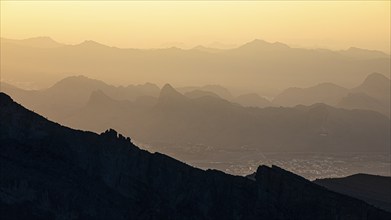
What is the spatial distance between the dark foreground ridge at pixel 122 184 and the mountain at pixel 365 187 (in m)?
79.4

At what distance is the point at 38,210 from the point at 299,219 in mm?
29800

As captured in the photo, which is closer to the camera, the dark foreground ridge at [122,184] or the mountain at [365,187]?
the dark foreground ridge at [122,184]

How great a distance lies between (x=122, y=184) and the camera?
2911 inches

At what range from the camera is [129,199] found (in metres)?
72.2

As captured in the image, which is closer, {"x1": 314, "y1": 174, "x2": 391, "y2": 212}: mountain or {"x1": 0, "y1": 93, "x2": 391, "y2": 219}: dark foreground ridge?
{"x1": 0, "y1": 93, "x2": 391, "y2": 219}: dark foreground ridge

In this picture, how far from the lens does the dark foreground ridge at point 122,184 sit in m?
66.6

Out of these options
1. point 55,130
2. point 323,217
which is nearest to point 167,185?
point 55,130

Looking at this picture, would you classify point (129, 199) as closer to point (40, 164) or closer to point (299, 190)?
point (40, 164)

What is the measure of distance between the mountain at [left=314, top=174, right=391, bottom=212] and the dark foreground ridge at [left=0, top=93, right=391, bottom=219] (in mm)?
79419

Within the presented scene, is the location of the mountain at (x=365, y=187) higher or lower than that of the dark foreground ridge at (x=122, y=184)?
higher

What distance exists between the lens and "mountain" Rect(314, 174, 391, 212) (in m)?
163

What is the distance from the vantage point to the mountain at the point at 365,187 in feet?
535

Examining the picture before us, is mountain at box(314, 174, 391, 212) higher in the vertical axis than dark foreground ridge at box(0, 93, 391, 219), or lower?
higher

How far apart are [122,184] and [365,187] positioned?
389 ft
